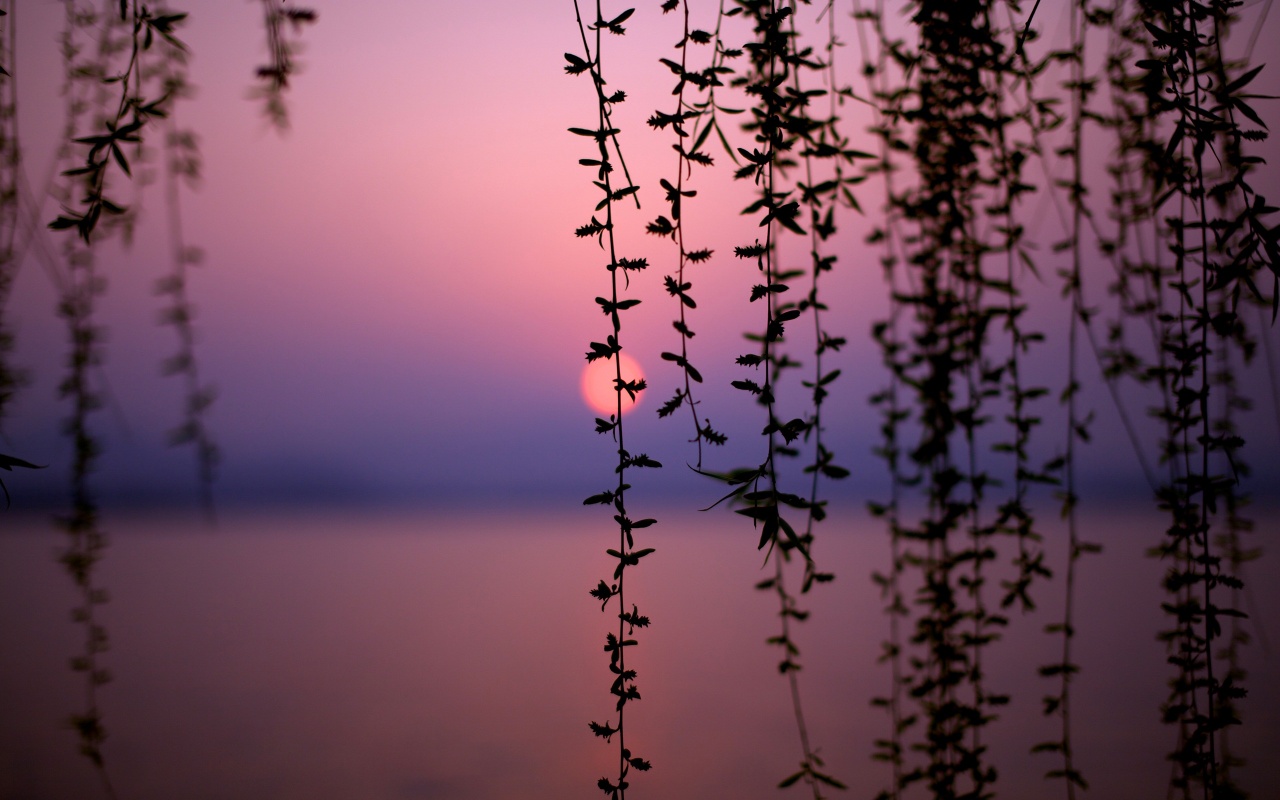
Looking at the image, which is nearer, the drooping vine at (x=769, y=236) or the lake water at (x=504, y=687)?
the drooping vine at (x=769, y=236)

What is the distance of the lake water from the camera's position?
283 centimetres

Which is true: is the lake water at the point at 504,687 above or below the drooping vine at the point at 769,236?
below

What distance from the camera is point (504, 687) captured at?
381cm

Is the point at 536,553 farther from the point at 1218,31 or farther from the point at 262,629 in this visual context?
the point at 1218,31

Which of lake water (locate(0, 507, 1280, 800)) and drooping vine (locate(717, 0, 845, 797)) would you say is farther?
lake water (locate(0, 507, 1280, 800))

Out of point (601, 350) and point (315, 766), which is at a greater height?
point (601, 350)

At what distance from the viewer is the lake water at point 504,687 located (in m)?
2.83

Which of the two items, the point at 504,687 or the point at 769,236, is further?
the point at 504,687

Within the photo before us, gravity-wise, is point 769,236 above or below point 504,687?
above

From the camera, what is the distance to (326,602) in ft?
19.5

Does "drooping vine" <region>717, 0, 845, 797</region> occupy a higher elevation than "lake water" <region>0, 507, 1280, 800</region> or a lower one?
higher

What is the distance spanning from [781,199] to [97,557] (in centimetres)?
100

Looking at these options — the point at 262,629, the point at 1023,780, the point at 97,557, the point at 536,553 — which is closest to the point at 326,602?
the point at 262,629

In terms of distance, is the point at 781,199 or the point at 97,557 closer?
the point at 781,199
